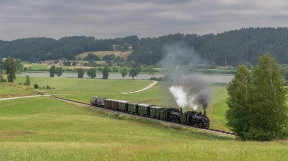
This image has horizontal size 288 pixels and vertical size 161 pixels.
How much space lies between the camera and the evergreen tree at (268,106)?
162 ft

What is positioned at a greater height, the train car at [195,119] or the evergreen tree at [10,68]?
the evergreen tree at [10,68]

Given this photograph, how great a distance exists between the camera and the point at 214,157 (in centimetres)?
2452

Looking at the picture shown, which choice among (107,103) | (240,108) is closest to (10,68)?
(107,103)

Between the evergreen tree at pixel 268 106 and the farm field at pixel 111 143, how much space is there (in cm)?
558

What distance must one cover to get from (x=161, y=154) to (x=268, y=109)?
28266 millimetres

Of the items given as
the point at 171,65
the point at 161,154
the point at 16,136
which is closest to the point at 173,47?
the point at 171,65

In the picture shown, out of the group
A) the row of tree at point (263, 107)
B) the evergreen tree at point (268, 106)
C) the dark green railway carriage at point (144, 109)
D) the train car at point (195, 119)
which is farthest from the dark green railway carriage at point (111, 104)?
the evergreen tree at point (268, 106)

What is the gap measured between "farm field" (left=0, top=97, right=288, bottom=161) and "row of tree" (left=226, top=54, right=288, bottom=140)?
4616mm

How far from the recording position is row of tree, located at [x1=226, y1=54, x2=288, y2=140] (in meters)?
49.5

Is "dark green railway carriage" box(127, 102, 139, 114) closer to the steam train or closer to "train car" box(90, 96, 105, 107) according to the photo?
the steam train

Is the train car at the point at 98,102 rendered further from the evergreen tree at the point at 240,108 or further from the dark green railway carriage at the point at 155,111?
the evergreen tree at the point at 240,108

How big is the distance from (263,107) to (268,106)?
68 centimetres

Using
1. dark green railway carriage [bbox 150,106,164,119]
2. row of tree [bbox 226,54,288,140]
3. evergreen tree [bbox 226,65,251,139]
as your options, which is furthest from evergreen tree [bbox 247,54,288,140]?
dark green railway carriage [bbox 150,106,164,119]

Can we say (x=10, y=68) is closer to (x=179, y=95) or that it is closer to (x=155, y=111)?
(x=155, y=111)
